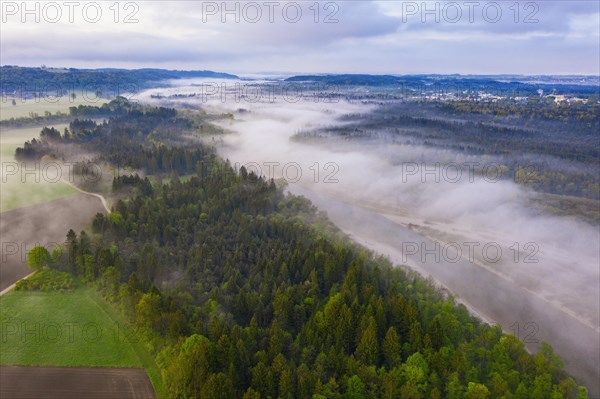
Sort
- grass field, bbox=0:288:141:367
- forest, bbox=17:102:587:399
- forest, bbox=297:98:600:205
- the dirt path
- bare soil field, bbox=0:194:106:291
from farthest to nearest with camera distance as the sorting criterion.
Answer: forest, bbox=297:98:600:205, the dirt path, bare soil field, bbox=0:194:106:291, grass field, bbox=0:288:141:367, forest, bbox=17:102:587:399

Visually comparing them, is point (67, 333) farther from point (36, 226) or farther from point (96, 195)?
point (96, 195)

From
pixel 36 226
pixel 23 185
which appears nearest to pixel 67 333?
pixel 36 226

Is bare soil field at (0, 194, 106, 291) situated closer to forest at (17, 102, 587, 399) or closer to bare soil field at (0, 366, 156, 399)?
forest at (17, 102, 587, 399)

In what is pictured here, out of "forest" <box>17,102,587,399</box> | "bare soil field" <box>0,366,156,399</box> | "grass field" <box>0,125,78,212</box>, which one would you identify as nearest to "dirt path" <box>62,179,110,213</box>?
"grass field" <box>0,125,78,212</box>

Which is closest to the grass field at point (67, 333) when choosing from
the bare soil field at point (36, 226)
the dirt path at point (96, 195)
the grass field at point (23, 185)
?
the bare soil field at point (36, 226)

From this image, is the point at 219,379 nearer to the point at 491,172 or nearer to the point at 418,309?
the point at 418,309

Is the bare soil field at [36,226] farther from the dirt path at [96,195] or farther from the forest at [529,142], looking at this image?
the forest at [529,142]
